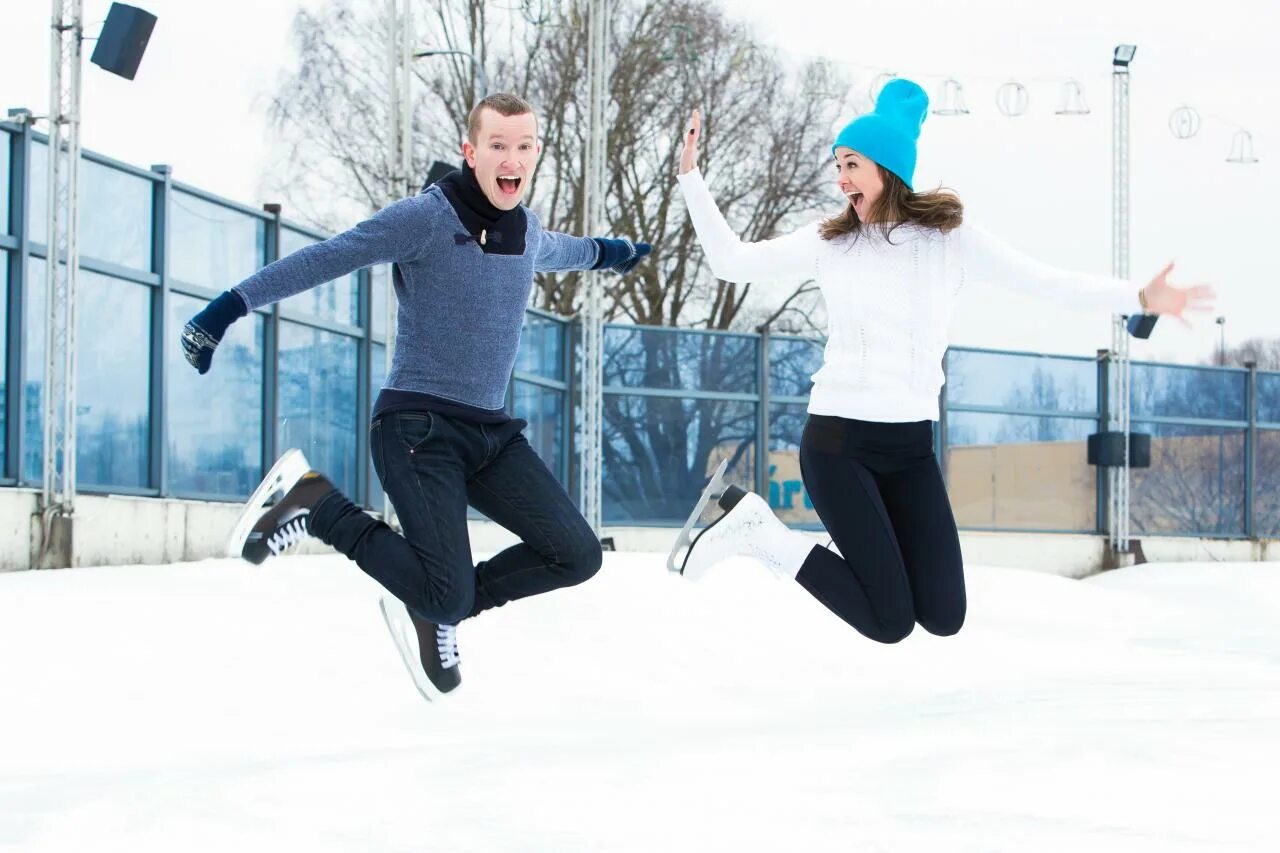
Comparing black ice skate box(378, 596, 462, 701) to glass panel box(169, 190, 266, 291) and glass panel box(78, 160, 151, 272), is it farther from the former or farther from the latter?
glass panel box(169, 190, 266, 291)

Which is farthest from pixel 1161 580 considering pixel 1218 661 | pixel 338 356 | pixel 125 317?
pixel 125 317

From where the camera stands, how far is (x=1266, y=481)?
69.4 ft

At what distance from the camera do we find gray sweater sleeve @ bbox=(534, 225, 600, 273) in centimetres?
510

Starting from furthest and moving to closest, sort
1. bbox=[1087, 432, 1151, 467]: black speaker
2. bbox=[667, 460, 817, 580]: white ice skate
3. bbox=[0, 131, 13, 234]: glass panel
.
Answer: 1. bbox=[1087, 432, 1151, 467]: black speaker
2. bbox=[0, 131, 13, 234]: glass panel
3. bbox=[667, 460, 817, 580]: white ice skate

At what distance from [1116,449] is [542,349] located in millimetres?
7165

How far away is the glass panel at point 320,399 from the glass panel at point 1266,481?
496 inches

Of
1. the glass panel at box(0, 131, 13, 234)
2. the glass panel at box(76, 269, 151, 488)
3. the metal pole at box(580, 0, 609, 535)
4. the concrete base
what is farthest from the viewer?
the metal pole at box(580, 0, 609, 535)

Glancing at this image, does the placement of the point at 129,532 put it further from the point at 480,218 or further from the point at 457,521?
the point at 480,218

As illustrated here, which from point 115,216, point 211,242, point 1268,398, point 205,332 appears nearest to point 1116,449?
point 1268,398

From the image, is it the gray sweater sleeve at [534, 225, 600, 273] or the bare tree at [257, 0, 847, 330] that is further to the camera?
the bare tree at [257, 0, 847, 330]

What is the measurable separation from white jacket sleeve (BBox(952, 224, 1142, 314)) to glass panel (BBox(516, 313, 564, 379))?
467 inches

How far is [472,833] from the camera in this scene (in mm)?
3613

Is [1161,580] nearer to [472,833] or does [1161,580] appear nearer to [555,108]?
[555,108]

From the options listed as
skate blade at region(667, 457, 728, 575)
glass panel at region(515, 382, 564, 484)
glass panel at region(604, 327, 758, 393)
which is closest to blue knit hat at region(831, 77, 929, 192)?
skate blade at region(667, 457, 728, 575)
